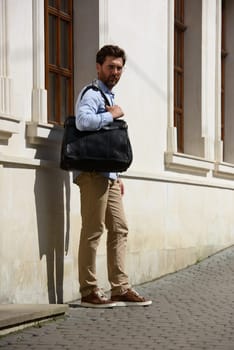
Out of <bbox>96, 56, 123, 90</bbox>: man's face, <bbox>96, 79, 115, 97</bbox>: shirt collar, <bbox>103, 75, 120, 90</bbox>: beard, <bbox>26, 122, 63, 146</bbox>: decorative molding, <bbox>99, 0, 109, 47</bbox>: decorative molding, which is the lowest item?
<bbox>26, 122, 63, 146</bbox>: decorative molding

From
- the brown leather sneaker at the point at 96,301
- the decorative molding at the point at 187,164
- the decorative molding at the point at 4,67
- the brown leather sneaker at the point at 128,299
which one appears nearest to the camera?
the decorative molding at the point at 4,67

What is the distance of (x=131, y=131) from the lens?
1043 centimetres

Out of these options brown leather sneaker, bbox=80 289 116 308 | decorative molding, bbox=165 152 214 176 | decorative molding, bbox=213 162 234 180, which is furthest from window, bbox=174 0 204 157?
brown leather sneaker, bbox=80 289 116 308

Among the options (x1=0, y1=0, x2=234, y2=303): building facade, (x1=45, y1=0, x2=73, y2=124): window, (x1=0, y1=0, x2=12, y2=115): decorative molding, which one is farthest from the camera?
(x1=45, y1=0, x2=73, y2=124): window

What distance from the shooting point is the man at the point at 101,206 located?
8.20 m

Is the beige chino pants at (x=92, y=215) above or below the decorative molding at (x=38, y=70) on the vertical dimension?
below

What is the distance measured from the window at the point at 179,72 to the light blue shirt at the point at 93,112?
4864mm

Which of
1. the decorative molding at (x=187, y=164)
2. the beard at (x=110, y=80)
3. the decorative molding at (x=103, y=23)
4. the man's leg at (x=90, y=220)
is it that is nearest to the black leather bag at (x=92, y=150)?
the man's leg at (x=90, y=220)

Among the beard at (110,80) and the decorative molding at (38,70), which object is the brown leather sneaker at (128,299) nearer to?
the decorative molding at (38,70)

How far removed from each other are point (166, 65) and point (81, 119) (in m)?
3.87

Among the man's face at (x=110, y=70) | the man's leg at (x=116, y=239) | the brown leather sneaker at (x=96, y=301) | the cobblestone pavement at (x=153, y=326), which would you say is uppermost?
the man's face at (x=110, y=70)

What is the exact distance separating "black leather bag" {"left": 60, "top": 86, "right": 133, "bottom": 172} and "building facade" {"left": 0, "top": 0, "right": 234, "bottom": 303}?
0.29 meters

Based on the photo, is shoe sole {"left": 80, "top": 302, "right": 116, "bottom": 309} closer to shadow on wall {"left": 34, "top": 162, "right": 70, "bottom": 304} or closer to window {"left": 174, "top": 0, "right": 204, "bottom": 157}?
shadow on wall {"left": 34, "top": 162, "right": 70, "bottom": 304}

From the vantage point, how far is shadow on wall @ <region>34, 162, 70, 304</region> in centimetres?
831
